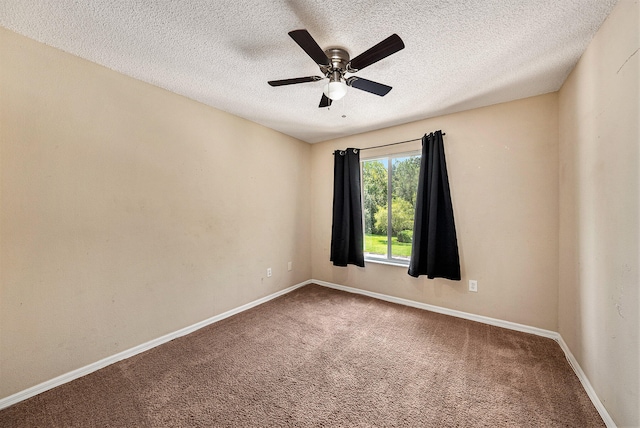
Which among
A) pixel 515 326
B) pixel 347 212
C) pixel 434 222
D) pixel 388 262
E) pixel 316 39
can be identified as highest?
pixel 316 39

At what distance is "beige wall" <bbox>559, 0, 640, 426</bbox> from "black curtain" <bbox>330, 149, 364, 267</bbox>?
6.96ft

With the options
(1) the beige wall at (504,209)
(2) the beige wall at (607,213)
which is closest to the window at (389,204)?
(1) the beige wall at (504,209)

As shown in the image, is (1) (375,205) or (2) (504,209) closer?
(2) (504,209)

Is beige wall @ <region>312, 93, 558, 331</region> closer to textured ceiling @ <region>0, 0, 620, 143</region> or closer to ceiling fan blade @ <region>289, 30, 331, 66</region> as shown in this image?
textured ceiling @ <region>0, 0, 620, 143</region>

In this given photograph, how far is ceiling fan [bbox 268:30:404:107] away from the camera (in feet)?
4.34

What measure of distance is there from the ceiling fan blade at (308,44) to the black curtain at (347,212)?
2060mm

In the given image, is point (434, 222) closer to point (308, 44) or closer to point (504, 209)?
point (504, 209)

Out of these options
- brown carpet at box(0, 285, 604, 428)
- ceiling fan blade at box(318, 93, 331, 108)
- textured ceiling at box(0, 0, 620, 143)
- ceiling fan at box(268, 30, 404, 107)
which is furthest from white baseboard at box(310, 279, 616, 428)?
ceiling fan blade at box(318, 93, 331, 108)

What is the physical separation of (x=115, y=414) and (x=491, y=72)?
140 inches

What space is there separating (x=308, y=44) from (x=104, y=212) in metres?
1.96

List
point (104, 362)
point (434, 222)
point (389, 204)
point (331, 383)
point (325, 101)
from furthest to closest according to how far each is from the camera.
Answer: point (389, 204) < point (434, 222) < point (325, 101) < point (104, 362) < point (331, 383)

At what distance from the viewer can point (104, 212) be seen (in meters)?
1.93

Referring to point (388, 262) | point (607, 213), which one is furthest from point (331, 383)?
point (607, 213)

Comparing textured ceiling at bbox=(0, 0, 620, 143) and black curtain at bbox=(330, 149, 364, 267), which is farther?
black curtain at bbox=(330, 149, 364, 267)
